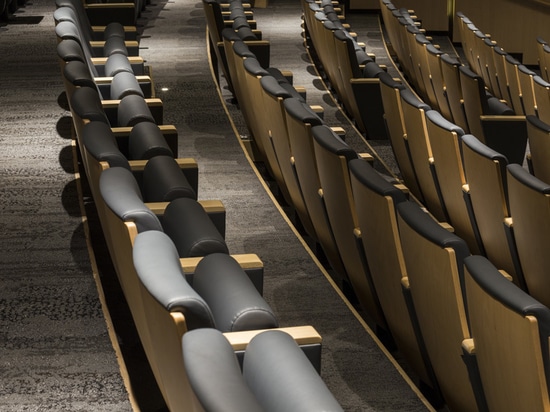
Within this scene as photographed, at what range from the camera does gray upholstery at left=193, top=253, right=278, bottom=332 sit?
33 centimetres

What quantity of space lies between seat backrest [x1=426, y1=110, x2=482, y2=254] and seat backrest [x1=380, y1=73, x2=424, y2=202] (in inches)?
3.6

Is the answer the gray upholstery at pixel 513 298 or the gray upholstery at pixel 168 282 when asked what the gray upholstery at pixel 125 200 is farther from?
the gray upholstery at pixel 513 298

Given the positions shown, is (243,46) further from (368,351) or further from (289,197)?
(368,351)

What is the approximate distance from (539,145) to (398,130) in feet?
0.44

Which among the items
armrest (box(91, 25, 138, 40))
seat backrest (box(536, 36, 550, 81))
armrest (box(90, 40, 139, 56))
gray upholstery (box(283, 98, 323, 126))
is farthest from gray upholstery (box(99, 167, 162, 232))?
seat backrest (box(536, 36, 550, 81))

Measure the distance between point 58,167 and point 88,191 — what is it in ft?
0.19

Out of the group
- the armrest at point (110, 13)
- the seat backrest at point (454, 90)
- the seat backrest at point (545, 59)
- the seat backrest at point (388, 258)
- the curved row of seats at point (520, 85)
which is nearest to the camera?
the seat backrest at point (388, 258)

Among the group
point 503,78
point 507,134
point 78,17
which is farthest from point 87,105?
point 503,78

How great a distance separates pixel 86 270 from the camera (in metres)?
0.55

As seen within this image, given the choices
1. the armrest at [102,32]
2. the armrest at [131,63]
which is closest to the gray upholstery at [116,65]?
the armrest at [131,63]

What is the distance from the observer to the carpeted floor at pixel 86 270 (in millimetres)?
427

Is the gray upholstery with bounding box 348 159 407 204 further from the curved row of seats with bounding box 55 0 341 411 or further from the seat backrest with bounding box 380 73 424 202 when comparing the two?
the seat backrest with bounding box 380 73 424 202

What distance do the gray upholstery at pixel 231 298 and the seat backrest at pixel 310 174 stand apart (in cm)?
23

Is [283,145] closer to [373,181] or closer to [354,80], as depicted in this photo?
[373,181]
